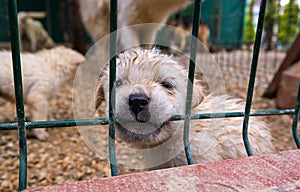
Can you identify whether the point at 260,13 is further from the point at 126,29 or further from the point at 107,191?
the point at 126,29

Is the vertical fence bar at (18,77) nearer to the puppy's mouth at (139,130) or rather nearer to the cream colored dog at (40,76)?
the puppy's mouth at (139,130)

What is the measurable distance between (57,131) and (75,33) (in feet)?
9.84

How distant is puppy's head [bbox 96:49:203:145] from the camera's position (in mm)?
1053

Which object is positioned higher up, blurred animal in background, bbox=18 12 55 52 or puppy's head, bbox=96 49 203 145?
blurred animal in background, bbox=18 12 55 52

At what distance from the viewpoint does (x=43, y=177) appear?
1.78 metres

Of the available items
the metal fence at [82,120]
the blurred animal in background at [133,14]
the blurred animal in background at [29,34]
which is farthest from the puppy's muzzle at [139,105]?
the blurred animal in background at [29,34]

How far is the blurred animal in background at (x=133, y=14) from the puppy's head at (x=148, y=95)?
7.40 ft

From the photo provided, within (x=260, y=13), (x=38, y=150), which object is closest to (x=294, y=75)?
(x=260, y=13)

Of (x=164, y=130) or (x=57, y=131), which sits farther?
(x=57, y=131)

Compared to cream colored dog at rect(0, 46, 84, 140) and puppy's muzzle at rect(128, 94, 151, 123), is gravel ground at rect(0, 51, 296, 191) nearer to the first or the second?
cream colored dog at rect(0, 46, 84, 140)

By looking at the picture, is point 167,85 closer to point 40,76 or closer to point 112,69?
point 112,69

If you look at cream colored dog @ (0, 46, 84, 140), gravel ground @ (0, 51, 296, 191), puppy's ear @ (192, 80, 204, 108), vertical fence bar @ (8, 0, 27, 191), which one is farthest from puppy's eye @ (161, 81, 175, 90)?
cream colored dog @ (0, 46, 84, 140)

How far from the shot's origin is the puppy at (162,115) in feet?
3.49

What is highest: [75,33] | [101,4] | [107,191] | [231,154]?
[101,4]
